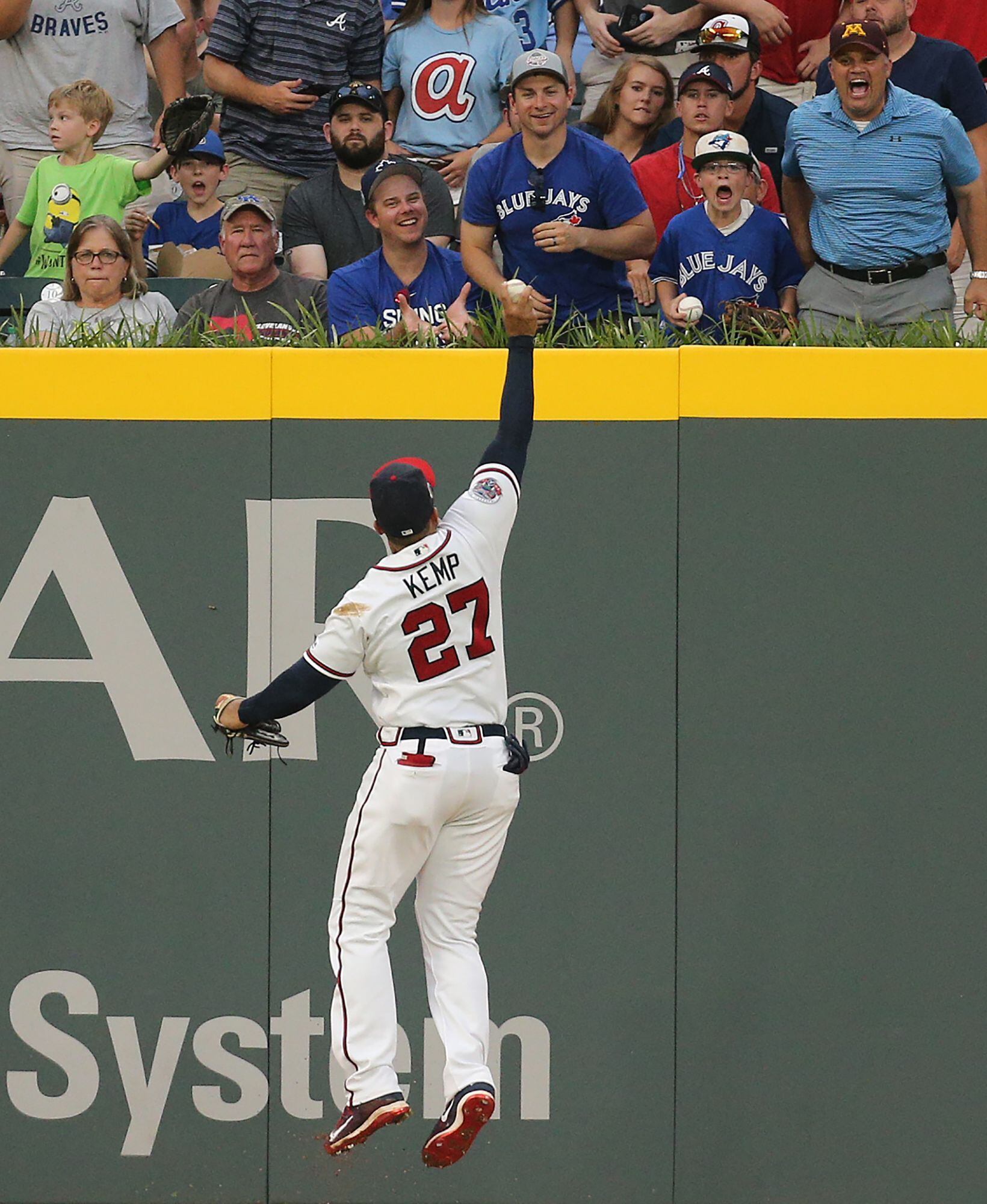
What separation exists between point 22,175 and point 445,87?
8.64 feet

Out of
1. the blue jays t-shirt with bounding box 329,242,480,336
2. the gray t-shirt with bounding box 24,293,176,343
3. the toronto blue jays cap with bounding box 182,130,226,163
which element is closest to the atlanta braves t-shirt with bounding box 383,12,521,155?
the toronto blue jays cap with bounding box 182,130,226,163

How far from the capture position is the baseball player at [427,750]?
201 inches

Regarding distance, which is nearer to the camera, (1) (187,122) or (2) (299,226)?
(1) (187,122)

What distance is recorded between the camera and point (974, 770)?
252 inches

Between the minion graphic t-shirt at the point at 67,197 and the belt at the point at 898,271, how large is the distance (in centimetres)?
394

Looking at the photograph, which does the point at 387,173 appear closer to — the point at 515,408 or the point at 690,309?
the point at 690,309

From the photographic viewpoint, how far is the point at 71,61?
31.4 feet

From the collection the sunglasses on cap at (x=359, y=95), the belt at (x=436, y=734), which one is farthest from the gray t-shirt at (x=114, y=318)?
the belt at (x=436, y=734)

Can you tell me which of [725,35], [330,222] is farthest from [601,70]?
[330,222]

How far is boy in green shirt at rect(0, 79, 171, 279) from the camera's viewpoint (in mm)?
8617

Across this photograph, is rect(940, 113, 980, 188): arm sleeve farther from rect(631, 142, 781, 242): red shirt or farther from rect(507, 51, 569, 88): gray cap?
rect(507, 51, 569, 88): gray cap

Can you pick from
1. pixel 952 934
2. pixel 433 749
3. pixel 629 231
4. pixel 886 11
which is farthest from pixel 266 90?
pixel 952 934

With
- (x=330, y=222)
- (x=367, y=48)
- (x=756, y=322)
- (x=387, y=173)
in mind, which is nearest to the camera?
(x=756, y=322)

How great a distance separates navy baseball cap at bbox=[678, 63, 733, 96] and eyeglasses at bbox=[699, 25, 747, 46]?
14.8 inches
